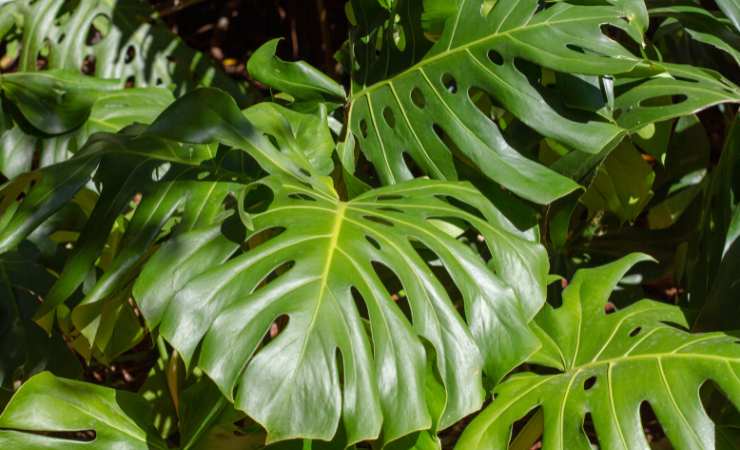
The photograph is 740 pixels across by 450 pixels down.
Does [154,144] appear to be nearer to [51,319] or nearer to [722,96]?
[51,319]

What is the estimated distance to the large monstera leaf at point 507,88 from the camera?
1.52 meters

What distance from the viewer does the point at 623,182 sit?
6.49ft

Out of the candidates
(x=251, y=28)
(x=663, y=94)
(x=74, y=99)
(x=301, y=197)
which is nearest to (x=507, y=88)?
(x=663, y=94)

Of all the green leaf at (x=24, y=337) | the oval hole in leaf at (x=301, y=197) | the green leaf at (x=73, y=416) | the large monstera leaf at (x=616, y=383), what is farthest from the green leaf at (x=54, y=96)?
the large monstera leaf at (x=616, y=383)

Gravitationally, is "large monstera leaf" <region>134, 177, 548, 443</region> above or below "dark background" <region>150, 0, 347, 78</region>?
above

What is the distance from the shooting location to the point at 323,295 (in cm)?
119

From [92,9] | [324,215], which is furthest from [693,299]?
[92,9]

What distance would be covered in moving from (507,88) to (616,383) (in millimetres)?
471

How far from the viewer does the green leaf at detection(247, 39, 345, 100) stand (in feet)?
5.65

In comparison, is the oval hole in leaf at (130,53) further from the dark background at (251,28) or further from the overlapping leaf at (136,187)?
the overlapping leaf at (136,187)

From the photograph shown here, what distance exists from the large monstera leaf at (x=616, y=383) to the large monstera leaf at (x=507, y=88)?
0.26 metres

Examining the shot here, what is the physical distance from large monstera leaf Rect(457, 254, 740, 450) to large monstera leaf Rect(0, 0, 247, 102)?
4.13ft

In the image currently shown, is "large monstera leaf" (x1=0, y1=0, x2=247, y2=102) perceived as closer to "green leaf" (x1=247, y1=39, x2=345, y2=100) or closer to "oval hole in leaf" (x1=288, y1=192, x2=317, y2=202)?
"green leaf" (x1=247, y1=39, x2=345, y2=100)

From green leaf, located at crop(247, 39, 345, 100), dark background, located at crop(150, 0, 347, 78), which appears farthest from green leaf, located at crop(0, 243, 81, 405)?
dark background, located at crop(150, 0, 347, 78)
